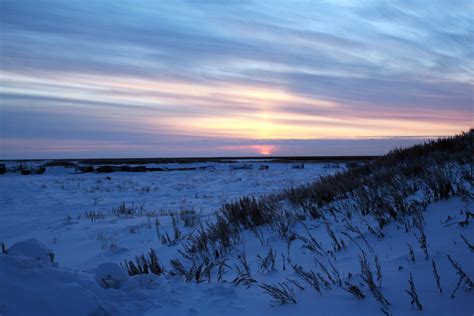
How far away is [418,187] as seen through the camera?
18.4 feet

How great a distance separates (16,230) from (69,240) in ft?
6.73

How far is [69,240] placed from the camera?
720 cm

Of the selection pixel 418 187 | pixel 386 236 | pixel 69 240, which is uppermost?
pixel 418 187

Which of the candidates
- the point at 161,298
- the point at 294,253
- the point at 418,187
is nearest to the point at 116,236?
the point at 294,253

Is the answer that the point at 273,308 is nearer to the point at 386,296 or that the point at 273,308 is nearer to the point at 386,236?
the point at 386,296

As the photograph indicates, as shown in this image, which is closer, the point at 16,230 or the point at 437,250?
the point at 437,250

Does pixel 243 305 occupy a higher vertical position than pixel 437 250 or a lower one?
lower

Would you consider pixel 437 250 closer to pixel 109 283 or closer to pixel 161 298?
pixel 161 298

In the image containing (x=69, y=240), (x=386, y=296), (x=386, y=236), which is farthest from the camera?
(x=69, y=240)

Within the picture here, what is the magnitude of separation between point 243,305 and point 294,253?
1.74m

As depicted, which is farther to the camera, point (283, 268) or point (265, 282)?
point (283, 268)

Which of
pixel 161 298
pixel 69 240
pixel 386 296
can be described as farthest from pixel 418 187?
pixel 69 240

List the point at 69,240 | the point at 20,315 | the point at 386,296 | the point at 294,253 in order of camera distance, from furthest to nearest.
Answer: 1. the point at 69,240
2. the point at 294,253
3. the point at 386,296
4. the point at 20,315

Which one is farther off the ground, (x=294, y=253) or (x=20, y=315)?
(x=20, y=315)
